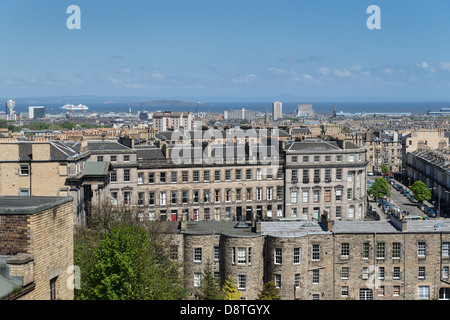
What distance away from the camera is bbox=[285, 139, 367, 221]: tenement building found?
231 ft

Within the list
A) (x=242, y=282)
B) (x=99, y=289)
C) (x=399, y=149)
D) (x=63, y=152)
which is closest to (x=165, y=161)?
(x=63, y=152)

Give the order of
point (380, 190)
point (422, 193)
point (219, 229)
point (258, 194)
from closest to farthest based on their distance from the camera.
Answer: point (219, 229) → point (258, 194) → point (422, 193) → point (380, 190)

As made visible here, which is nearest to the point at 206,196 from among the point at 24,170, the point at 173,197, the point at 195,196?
the point at 195,196

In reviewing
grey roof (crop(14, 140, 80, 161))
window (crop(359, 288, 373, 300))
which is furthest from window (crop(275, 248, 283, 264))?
grey roof (crop(14, 140, 80, 161))

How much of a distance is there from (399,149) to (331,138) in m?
56.8

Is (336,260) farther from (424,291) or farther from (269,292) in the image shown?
(424,291)

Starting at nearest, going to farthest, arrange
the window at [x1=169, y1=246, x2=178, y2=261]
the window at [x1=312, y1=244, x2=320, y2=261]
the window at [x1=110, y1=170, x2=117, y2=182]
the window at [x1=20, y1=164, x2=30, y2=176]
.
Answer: the window at [x1=312, y1=244, x2=320, y2=261] → the window at [x1=169, y1=246, x2=178, y2=261] → the window at [x1=20, y1=164, x2=30, y2=176] → the window at [x1=110, y1=170, x2=117, y2=182]

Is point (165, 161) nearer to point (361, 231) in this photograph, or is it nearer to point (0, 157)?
point (0, 157)

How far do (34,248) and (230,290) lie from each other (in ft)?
83.4

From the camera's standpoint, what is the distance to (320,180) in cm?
7088

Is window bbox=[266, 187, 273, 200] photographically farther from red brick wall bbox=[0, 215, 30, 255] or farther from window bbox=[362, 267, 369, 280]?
red brick wall bbox=[0, 215, 30, 255]

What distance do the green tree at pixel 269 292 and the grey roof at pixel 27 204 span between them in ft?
76.8

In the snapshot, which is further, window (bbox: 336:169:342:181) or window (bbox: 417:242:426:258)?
window (bbox: 336:169:342:181)
